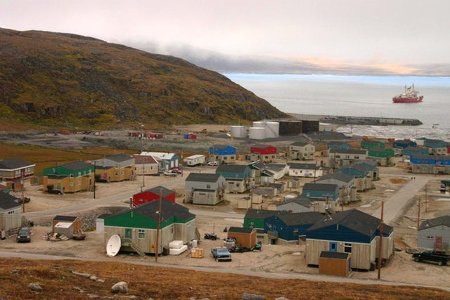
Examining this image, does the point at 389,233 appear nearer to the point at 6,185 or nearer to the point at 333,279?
the point at 333,279

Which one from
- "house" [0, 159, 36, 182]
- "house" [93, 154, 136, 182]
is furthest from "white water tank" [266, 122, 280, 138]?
"house" [0, 159, 36, 182]

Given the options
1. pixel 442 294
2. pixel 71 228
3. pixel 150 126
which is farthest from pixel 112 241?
pixel 150 126

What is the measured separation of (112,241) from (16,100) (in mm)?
109018

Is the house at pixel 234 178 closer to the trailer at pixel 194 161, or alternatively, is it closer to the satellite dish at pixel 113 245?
the trailer at pixel 194 161

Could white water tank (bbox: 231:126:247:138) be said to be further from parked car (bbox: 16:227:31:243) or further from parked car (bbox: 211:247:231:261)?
parked car (bbox: 211:247:231:261)

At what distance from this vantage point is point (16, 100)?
5226 inches

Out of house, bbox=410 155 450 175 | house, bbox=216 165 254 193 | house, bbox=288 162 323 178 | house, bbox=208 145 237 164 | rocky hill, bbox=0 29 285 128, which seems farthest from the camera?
rocky hill, bbox=0 29 285 128

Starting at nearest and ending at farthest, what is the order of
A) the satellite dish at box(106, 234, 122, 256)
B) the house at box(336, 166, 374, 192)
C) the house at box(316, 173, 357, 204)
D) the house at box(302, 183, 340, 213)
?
1. the satellite dish at box(106, 234, 122, 256)
2. the house at box(302, 183, 340, 213)
3. the house at box(316, 173, 357, 204)
4. the house at box(336, 166, 374, 192)

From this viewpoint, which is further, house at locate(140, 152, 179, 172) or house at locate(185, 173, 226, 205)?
house at locate(140, 152, 179, 172)

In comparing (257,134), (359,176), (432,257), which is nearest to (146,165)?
(359,176)

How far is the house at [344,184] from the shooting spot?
54722mm

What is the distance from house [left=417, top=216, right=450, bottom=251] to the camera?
34.3 meters

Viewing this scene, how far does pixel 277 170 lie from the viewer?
224 feet

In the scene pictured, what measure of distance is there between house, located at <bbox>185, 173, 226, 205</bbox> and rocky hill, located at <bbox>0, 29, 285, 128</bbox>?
7904cm
